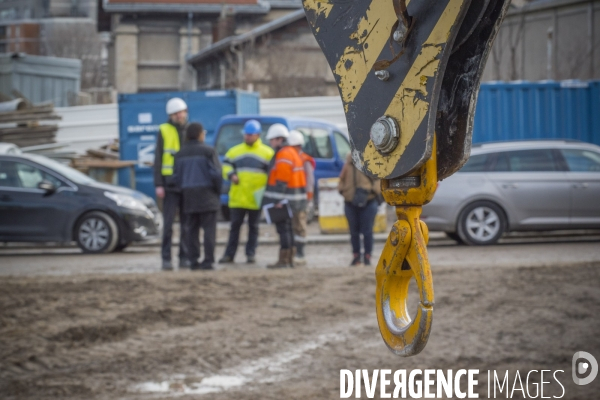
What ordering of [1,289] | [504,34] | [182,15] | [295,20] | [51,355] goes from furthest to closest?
[182,15]
[295,20]
[504,34]
[1,289]
[51,355]

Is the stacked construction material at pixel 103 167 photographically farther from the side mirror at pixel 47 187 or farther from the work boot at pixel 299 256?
the work boot at pixel 299 256

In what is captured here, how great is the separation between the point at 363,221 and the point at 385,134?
31.6 feet

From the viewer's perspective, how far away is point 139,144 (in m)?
20.3

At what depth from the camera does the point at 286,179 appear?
1222 centimetres

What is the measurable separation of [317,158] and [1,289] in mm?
10064

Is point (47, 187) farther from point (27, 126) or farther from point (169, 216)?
point (27, 126)

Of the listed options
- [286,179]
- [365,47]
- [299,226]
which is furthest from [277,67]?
[365,47]

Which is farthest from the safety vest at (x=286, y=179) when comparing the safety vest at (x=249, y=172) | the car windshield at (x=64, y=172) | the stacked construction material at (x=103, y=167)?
the stacked construction material at (x=103, y=167)

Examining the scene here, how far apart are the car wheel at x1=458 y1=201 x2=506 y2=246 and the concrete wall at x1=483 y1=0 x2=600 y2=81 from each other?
11.6m

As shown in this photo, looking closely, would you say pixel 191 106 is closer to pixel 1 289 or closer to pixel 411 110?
pixel 1 289

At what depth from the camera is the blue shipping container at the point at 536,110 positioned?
2005 cm

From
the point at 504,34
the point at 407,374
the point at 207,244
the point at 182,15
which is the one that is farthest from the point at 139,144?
the point at 182,15

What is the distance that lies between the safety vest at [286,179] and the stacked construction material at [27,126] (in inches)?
458

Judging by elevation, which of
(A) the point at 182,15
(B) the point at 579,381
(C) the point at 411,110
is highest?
(A) the point at 182,15
